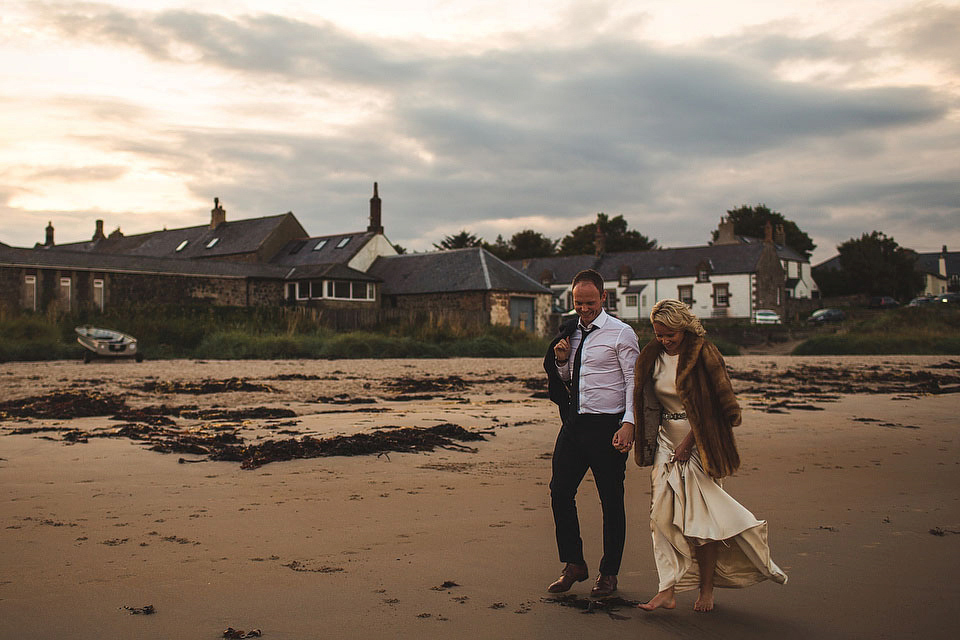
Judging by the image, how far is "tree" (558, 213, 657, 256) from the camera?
84500mm

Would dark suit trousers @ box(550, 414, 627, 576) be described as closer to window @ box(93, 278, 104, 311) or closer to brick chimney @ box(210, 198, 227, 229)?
window @ box(93, 278, 104, 311)

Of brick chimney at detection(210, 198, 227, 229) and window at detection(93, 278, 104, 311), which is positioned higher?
brick chimney at detection(210, 198, 227, 229)

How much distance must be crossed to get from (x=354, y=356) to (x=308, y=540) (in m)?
21.9

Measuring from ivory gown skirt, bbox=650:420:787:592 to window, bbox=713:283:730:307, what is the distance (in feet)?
191

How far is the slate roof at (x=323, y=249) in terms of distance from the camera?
162 ft

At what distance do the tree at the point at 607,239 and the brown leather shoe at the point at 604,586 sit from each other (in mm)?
77911

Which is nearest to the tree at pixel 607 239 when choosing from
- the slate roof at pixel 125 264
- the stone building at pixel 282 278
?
the stone building at pixel 282 278

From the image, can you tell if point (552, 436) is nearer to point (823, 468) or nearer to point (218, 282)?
point (823, 468)

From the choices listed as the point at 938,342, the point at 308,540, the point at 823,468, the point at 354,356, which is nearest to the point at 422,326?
the point at 354,356

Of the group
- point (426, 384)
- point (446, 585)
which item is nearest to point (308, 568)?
point (446, 585)

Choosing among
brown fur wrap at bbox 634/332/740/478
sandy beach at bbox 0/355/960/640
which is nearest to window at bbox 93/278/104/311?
sandy beach at bbox 0/355/960/640

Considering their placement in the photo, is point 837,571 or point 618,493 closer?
point 618,493

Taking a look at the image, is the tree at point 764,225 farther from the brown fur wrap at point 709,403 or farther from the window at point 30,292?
the brown fur wrap at point 709,403

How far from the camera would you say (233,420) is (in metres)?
11.5
